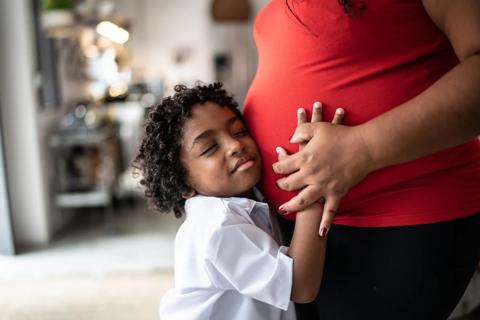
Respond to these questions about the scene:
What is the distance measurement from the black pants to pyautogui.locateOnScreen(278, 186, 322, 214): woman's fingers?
4.2 inches

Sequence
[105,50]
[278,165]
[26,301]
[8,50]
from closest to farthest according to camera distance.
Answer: [278,165] < [26,301] < [8,50] < [105,50]

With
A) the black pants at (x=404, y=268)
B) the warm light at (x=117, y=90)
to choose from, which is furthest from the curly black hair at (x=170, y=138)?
the warm light at (x=117, y=90)

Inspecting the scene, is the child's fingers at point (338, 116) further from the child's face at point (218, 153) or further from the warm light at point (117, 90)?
the warm light at point (117, 90)

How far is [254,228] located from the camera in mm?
845

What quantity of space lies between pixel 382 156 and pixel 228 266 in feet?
1.11

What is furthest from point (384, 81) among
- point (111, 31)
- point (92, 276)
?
point (111, 31)

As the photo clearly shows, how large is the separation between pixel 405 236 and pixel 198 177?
0.42m

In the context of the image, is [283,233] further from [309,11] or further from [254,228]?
[309,11]

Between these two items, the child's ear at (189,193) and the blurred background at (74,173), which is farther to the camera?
the blurred background at (74,173)

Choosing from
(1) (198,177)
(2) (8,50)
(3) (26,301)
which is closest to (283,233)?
(1) (198,177)

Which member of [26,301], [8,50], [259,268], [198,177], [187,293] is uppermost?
[8,50]

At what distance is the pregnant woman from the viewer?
653mm

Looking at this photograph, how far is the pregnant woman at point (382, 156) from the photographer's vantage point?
653 mm

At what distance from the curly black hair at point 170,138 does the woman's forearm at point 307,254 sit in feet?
1.00
